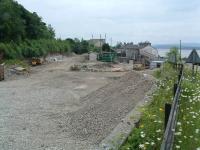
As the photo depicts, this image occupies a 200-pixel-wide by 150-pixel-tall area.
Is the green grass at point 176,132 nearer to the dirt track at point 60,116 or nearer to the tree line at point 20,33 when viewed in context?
the dirt track at point 60,116

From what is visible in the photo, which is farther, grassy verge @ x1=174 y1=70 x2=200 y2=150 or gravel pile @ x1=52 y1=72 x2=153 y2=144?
gravel pile @ x1=52 y1=72 x2=153 y2=144

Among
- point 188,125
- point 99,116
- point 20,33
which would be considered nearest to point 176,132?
point 188,125

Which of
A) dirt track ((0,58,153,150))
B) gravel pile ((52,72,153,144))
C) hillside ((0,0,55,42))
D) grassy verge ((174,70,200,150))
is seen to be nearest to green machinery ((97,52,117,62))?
hillside ((0,0,55,42))

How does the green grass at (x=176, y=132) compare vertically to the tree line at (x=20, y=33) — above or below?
below

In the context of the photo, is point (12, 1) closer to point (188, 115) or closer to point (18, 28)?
point (18, 28)

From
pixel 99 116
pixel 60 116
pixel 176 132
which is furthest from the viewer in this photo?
pixel 60 116

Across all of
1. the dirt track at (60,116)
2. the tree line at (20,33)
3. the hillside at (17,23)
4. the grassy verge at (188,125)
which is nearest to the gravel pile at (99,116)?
the dirt track at (60,116)

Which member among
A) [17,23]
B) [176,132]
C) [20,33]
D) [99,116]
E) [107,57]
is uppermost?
[17,23]

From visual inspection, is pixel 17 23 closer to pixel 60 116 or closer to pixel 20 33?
pixel 20 33

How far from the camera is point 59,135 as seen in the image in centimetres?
1223

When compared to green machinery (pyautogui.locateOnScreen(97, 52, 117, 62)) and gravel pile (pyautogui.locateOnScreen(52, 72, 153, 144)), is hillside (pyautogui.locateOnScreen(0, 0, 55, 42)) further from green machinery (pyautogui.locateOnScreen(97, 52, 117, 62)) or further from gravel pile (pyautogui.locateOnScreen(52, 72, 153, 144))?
gravel pile (pyautogui.locateOnScreen(52, 72, 153, 144))

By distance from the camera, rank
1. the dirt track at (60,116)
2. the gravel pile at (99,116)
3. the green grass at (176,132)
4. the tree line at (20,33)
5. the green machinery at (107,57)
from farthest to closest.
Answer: the green machinery at (107,57) < the tree line at (20,33) < the gravel pile at (99,116) < the dirt track at (60,116) < the green grass at (176,132)

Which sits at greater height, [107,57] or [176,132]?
[176,132]

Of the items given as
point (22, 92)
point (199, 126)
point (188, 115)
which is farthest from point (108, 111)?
point (22, 92)
